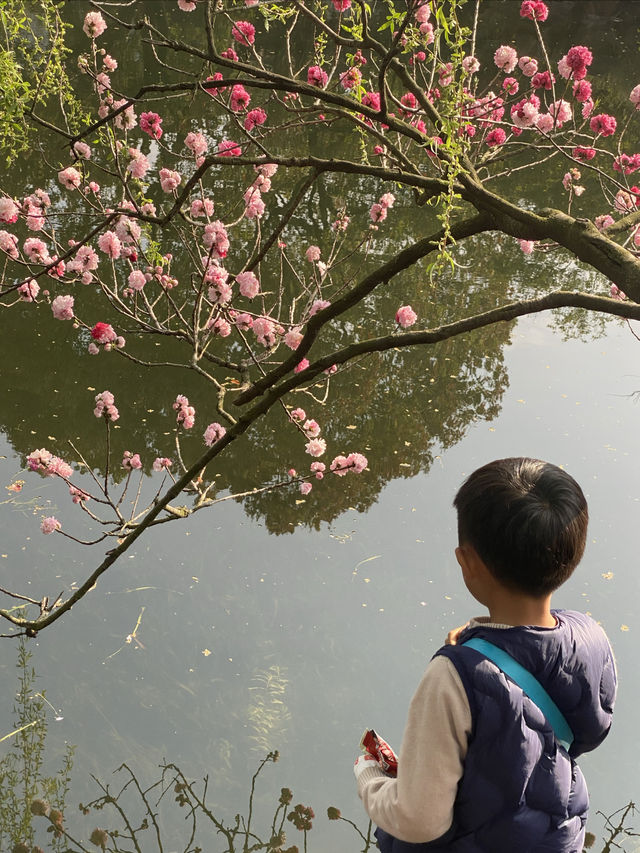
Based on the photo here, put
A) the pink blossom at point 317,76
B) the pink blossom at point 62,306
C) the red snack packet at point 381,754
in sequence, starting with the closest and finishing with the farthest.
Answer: the red snack packet at point 381,754 → the pink blossom at point 317,76 → the pink blossom at point 62,306

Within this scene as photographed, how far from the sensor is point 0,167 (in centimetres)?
648

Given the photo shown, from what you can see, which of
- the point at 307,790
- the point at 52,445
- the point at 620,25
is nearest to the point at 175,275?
the point at 52,445

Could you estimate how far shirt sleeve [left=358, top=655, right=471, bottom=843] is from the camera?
3.37 ft

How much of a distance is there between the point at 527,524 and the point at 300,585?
200cm

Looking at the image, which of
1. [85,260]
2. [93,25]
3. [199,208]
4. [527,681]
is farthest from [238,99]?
[527,681]

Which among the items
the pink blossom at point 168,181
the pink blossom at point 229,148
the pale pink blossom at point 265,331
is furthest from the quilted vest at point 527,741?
the pink blossom at point 168,181

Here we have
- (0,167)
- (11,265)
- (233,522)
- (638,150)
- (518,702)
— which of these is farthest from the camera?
(638,150)

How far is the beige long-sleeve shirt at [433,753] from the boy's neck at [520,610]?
118 mm

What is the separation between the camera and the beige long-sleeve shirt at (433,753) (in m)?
1.03

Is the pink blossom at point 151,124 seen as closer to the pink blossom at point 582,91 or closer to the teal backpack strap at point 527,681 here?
the pink blossom at point 582,91

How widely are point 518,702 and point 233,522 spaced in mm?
2351

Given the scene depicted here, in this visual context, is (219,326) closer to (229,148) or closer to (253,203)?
(253,203)

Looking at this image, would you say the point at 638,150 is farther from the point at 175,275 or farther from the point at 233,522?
the point at 233,522

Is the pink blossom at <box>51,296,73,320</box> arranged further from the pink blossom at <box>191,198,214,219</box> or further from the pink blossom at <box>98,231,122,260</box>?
the pink blossom at <box>191,198,214,219</box>
